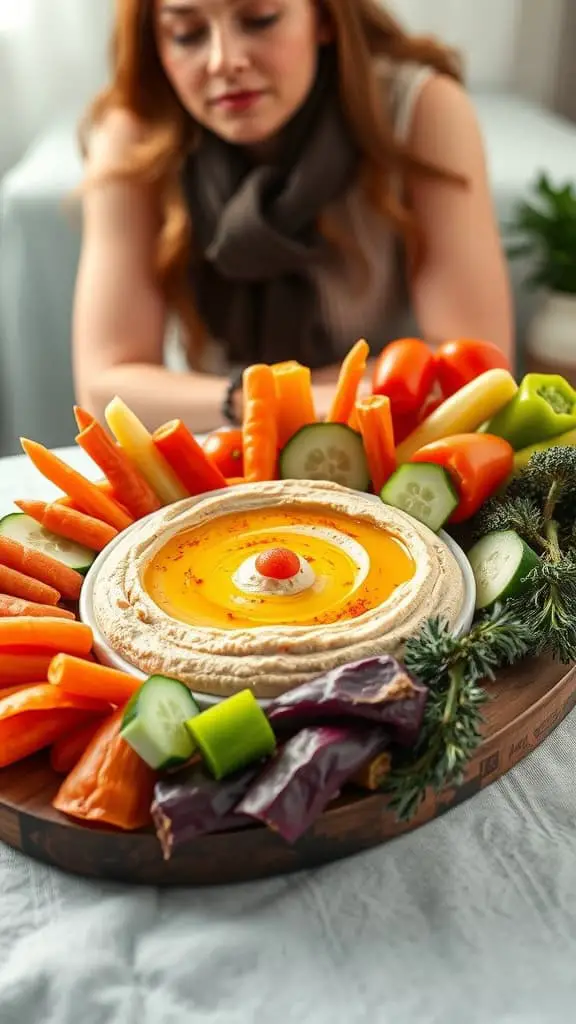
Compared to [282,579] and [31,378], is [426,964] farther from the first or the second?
[31,378]

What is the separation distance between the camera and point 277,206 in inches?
114

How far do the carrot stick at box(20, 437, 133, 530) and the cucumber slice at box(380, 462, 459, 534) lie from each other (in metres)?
0.43

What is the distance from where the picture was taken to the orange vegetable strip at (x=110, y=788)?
1120 mm

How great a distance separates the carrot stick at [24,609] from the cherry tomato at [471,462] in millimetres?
629

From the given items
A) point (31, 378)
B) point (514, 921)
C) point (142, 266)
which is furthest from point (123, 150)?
point (514, 921)

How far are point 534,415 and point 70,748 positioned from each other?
3.18 ft

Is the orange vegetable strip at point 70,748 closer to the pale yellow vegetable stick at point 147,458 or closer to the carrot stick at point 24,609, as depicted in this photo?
the carrot stick at point 24,609

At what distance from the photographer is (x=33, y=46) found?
4.56 m

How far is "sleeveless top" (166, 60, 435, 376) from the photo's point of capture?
3008 millimetres

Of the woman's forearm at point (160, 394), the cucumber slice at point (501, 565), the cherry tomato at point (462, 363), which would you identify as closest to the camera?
the cucumber slice at point (501, 565)

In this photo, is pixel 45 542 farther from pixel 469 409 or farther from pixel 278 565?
pixel 469 409

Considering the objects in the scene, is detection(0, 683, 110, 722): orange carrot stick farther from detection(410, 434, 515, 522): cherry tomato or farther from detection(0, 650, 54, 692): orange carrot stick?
detection(410, 434, 515, 522): cherry tomato

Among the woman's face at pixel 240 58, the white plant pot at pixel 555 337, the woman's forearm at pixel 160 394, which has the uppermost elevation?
the woman's face at pixel 240 58

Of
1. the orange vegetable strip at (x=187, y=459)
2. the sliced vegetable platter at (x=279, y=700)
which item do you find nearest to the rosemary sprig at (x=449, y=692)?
the sliced vegetable platter at (x=279, y=700)
